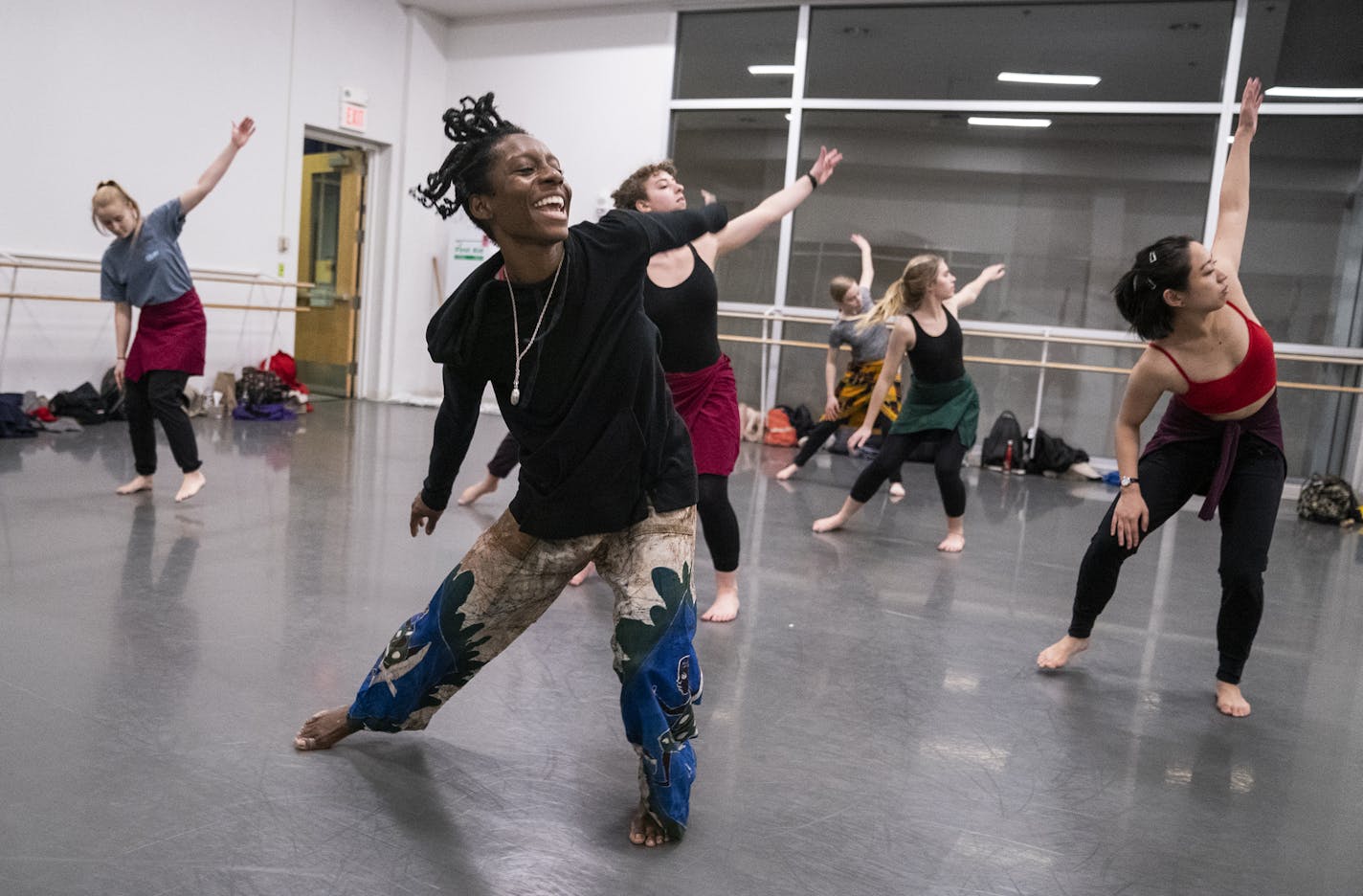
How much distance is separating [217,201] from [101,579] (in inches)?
226

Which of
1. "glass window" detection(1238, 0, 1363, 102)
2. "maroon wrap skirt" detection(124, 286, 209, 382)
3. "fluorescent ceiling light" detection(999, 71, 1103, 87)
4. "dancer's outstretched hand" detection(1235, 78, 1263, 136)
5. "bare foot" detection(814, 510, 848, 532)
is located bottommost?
"bare foot" detection(814, 510, 848, 532)

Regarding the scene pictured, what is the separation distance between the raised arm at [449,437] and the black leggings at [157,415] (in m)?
2.96

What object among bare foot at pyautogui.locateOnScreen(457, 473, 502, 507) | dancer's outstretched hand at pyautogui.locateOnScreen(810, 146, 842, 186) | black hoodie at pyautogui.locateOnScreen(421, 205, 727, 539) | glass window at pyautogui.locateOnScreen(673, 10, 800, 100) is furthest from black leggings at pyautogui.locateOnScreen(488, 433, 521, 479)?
glass window at pyautogui.locateOnScreen(673, 10, 800, 100)

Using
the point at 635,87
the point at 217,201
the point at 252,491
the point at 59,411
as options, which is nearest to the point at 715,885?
the point at 252,491

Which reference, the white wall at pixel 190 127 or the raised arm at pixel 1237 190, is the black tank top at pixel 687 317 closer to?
the raised arm at pixel 1237 190

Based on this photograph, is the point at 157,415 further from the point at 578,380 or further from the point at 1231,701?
the point at 1231,701

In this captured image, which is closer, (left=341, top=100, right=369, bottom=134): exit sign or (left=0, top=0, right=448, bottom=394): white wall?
(left=0, top=0, right=448, bottom=394): white wall

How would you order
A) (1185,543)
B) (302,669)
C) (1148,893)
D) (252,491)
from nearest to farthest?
(1148,893) → (302,669) → (252,491) → (1185,543)

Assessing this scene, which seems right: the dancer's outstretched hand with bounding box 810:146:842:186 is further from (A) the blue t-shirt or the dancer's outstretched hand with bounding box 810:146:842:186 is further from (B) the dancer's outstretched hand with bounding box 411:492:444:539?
(A) the blue t-shirt

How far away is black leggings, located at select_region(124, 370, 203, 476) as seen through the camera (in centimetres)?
455

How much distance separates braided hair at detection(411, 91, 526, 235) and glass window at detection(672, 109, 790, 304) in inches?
301

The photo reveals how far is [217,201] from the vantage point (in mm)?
8281

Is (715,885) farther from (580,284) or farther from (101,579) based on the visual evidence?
(101,579)

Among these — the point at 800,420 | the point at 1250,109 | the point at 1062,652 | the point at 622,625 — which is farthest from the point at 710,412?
the point at 800,420
